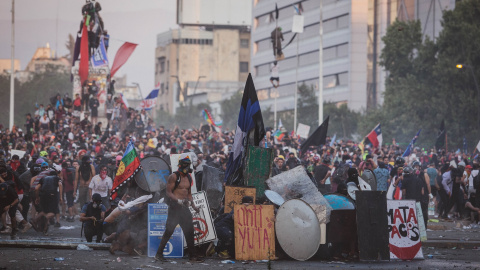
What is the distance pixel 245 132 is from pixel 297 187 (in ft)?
8.52

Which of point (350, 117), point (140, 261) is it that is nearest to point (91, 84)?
point (140, 261)

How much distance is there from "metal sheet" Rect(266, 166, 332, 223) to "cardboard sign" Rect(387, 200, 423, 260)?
1.07 meters

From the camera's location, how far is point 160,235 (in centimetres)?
1435

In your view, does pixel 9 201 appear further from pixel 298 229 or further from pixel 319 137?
pixel 319 137

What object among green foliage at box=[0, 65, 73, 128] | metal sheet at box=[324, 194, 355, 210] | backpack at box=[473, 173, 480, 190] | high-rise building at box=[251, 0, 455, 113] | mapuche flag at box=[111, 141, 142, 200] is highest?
high-rise building at box=[251, 0, 455, 113]

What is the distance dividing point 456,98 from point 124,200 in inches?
1482

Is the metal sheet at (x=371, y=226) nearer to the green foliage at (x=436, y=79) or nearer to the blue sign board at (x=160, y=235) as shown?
the blue sign board at (x=160, y=235)

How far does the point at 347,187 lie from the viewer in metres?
15.6

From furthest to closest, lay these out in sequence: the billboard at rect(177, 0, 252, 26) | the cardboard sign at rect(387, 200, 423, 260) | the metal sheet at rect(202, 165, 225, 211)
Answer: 1. the billboard at rect(177, 0, 252, 26)
2. the metal sheet at rect(202, 165, 225, 211)
3. the cardboard sign at rect(387, 200, 423, 260)

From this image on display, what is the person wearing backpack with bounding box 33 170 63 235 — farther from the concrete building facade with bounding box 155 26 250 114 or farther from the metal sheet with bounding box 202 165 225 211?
the concrete building facade with bounding box 155 26 250 114

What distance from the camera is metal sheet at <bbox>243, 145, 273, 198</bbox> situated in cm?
1705

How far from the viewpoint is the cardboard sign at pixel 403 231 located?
14.6 m

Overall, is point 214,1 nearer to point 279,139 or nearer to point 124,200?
point 279,139

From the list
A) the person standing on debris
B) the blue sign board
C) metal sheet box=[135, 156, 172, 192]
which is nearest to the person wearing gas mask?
metal sheet box=[135, 156, 172, 192]
